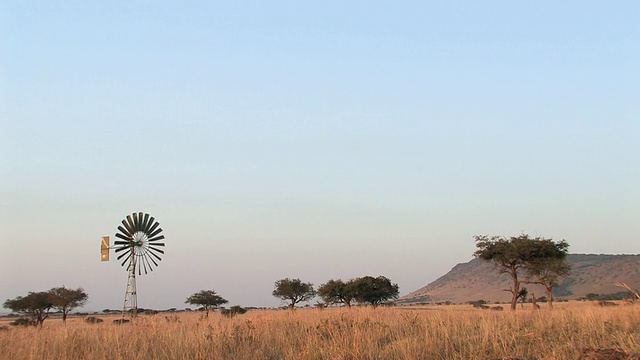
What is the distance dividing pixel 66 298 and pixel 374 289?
1569 inches

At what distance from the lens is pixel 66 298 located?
66375 mm

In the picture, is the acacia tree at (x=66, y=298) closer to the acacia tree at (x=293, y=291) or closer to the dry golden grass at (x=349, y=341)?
the acacia tree at (x=293, y=291)

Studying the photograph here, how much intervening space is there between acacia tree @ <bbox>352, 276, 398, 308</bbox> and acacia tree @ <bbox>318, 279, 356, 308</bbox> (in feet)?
2.43

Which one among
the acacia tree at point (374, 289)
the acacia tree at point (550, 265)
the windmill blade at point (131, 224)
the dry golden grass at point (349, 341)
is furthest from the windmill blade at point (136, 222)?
the acacia tree at point (374, 289)

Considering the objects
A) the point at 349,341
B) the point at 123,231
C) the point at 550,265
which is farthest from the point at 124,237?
the point at 550,265

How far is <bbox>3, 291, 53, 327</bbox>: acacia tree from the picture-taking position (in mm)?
66500

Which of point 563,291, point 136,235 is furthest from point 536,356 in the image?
point 563,291

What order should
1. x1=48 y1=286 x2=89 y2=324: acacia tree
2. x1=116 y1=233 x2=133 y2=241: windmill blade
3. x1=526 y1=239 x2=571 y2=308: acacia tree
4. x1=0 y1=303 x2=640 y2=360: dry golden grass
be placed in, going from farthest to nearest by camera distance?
x1=48 y1=286 x2=89 y2=324: acacia tree < x1=526 y1=239 x2=571 y2=308: acacia tree < x1=116 y1=233 x2=133 y2=241: windmill blade < x1=0 y1=303 x2=640 y2=360: dry golden grass

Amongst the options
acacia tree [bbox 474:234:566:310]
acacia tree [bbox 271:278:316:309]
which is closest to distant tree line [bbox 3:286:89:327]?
acacia tree [bbox 271:278:316:309]

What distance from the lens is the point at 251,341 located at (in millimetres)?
11789

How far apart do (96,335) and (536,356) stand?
9.65 metres

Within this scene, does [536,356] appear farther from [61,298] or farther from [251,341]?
[61,298]

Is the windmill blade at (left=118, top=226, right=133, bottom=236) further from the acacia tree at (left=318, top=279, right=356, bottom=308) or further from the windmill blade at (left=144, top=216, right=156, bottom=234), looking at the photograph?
the acacia tree at (left=318, top=279, right=356, bottom=308)

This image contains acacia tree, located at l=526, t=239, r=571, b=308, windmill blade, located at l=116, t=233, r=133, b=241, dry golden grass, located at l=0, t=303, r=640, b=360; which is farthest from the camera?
acacia tree, located at l=526, t=239, r=571, b=308
